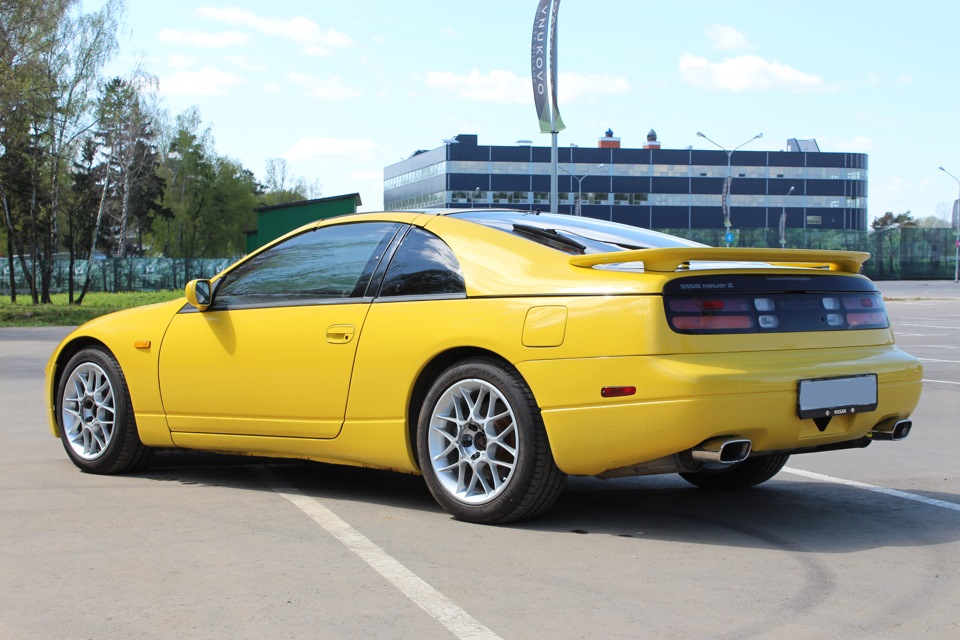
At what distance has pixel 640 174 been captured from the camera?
11281 cm

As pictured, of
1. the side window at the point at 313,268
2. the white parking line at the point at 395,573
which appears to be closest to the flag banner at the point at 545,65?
the side window at the point at 313,268

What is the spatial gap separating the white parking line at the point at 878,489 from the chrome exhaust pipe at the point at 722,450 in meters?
1.49

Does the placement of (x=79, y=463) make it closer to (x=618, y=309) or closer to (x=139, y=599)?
(x=139, y=599)

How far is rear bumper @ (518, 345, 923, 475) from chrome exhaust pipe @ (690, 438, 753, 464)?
37mm

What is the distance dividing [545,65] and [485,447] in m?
25.3

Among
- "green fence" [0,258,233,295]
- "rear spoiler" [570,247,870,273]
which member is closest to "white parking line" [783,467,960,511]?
"rear spoiler" [570,247,870,273]

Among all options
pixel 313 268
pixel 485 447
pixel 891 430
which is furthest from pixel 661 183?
pixel 485 447

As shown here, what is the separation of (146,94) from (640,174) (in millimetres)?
69328

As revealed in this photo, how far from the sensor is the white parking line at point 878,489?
17.7ft

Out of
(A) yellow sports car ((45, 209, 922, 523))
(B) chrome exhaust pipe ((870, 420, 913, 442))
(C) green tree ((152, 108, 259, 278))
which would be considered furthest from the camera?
(C) green tree ((152, 108, 259, 278))

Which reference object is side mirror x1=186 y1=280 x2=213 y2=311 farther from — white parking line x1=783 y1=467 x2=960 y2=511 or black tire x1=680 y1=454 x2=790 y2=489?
white parking line x1=783 y1=467 x2=960 y2=511

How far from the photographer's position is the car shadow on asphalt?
4.71 metres

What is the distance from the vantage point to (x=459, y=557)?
431cm

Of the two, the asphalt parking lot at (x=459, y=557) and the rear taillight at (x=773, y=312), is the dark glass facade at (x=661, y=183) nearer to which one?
the asphalt parking lot at (x=459, y=557)
